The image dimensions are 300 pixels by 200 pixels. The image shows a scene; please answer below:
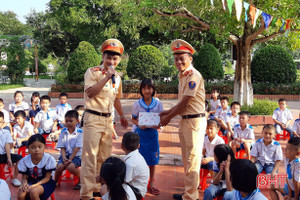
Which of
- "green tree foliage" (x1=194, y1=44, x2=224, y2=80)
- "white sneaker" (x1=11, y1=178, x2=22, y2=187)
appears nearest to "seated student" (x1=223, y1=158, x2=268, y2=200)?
"white sneaker" (x1=11, y1=178, x2=22, y2=187)

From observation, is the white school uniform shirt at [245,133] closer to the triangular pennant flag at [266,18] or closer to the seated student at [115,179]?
the triangular pennant flag at [266,18]

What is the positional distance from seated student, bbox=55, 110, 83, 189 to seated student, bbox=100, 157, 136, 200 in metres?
1.60

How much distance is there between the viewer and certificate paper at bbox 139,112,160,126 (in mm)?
3895

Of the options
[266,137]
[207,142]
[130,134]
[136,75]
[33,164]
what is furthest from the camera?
[136,75]

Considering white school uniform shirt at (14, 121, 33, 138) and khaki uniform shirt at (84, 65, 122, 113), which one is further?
white school uniform shirt at (14, 121, 33, 138)

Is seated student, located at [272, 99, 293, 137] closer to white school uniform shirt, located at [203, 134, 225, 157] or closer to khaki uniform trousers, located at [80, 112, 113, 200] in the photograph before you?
white school uniform shirt, located at [203, 134, 225, 157]

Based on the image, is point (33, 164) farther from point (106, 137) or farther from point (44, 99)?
point (44, 99)

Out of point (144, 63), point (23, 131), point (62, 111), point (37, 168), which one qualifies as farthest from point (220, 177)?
point (144, 63)

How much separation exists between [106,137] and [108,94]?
0.53 metres

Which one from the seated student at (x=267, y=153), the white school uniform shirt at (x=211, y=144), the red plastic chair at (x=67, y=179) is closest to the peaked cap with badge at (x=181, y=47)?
the white school uniform shirt at (x=211, y=144)

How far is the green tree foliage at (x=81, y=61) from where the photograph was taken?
14234 millimetres

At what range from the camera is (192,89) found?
336 cm

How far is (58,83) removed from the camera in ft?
50.3

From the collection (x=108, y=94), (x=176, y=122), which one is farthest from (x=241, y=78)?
(x=108, y=94)
